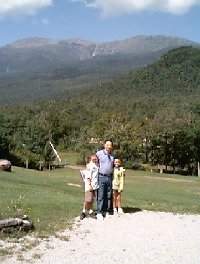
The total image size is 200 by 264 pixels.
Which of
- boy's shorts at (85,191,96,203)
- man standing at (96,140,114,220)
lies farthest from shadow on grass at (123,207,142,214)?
boy's shorts at (85,191,96,203)

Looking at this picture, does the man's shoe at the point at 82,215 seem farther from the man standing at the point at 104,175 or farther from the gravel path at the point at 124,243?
the man standing at the point at 104,175

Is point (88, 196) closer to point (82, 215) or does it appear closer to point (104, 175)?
point (82, 215)

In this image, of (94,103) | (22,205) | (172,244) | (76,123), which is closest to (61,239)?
(172,244)

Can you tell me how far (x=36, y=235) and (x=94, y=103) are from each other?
170 meters

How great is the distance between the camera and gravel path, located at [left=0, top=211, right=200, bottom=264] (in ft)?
42.0

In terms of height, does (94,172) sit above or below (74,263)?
above

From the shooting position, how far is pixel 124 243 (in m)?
14.4

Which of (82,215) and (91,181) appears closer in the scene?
(82,215)

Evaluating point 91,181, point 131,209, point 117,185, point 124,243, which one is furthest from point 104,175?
point 124,243

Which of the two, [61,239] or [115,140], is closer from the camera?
[61,239]

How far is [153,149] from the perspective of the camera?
3509 inches

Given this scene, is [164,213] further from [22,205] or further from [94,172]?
[22,205]

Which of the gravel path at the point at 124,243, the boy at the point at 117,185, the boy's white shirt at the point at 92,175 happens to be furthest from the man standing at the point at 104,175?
the gravel path at the point at 124,243

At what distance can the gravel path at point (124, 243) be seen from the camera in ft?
42.0
